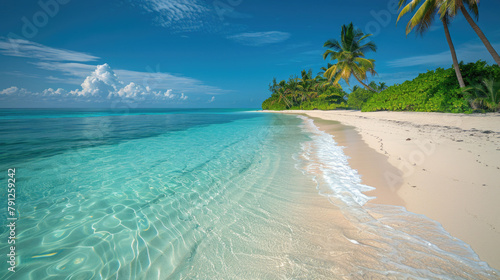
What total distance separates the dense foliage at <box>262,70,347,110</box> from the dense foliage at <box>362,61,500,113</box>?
58.1 feet

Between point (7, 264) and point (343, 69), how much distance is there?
1185 inches

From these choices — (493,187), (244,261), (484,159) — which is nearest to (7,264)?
(244,261)

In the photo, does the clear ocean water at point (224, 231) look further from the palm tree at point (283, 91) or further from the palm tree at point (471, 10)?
the palm tree at point (283, 91)

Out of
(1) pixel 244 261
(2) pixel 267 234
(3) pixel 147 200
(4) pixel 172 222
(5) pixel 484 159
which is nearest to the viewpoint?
(1) pixel 244 261

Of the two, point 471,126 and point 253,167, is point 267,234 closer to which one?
point 253,167

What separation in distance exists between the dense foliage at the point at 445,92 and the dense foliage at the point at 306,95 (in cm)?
1770

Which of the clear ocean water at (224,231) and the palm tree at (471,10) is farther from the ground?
Result: the palm tree at (471,10)

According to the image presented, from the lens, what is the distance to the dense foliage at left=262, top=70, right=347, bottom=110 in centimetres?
3969

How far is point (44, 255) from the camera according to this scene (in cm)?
223

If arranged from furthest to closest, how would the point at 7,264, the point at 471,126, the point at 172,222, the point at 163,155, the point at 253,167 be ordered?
the point at 471,126
the point at 163,155
the point at 253,167
the point at 172,222
the point at 7,264

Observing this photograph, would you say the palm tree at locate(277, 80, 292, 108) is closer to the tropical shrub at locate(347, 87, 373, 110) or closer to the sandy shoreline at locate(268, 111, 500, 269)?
the tropical shrub at locate(347, 87, 373, 110)

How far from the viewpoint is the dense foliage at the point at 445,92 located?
38.8 ft

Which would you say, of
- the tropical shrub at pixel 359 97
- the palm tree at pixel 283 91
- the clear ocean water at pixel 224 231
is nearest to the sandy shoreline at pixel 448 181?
the clear ocean water at pixel 224 231

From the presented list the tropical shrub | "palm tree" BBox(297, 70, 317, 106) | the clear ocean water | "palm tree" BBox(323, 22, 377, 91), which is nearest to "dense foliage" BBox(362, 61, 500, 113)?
"palm tree" BBox(323, 22, 377, 91)
